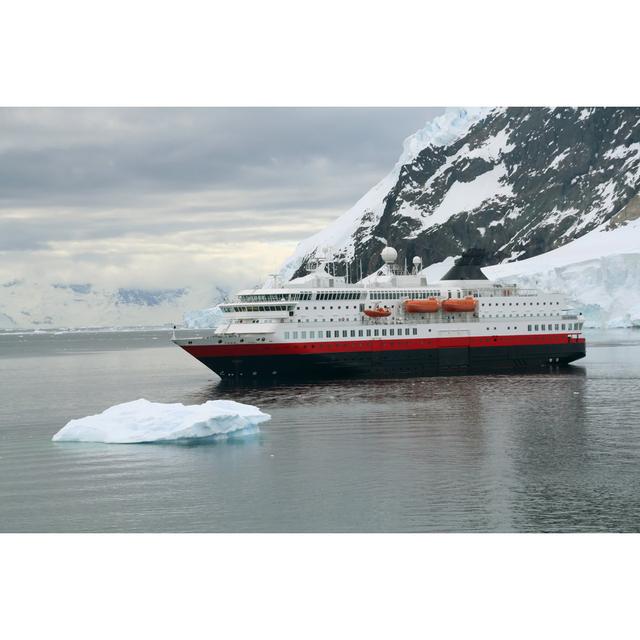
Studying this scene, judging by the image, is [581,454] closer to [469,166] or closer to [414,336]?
[414,336]

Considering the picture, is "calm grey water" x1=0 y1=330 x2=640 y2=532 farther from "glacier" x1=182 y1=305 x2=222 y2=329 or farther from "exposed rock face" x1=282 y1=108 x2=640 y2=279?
"exposed rock face" x1=282 y1=108 x2=640 y2=279

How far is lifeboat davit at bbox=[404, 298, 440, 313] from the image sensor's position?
6156 cm

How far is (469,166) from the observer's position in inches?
7781

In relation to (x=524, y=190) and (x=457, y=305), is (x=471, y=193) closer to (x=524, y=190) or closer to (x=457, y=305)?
(x=524, y=190)

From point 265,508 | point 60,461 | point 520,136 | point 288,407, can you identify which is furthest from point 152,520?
point 520,136

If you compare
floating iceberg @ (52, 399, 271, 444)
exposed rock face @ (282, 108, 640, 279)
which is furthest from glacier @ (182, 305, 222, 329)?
floating iceberg @ (52, 399, 271, 444)

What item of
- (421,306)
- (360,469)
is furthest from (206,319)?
(360,469)

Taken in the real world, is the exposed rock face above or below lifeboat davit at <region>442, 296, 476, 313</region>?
above

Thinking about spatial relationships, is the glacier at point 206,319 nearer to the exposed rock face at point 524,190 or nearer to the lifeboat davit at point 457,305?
the exposed rock face at point 524,190

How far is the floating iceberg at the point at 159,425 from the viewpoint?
33500 millimetres

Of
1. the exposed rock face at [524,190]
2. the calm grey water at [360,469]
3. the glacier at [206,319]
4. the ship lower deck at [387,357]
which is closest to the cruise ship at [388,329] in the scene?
the ship lower deck at [387,357]

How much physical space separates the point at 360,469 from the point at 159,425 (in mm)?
8533

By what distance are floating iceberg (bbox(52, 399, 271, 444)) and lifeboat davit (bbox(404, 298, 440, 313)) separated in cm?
2791

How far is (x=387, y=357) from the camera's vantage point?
60.0 metres
